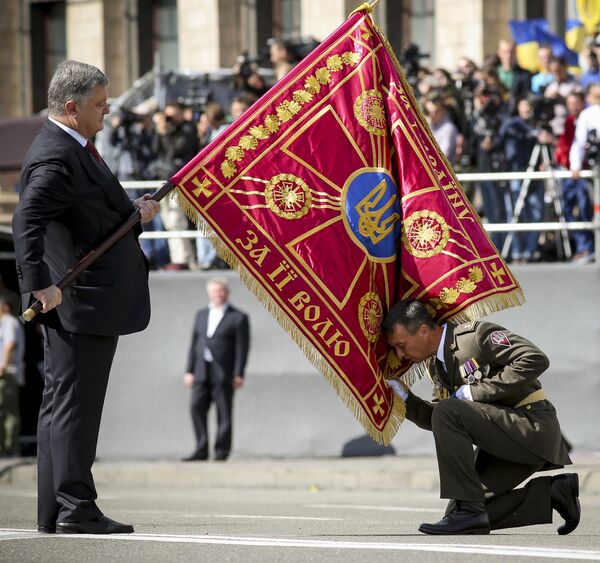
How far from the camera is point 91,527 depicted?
23.5 feet

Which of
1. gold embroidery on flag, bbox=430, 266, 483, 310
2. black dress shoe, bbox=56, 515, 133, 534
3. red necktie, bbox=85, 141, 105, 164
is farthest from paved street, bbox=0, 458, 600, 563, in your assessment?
red necktie, bbox=85, 141, 105, 164

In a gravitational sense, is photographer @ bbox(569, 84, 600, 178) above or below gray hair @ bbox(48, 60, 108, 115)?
below

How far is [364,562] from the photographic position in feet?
20.4

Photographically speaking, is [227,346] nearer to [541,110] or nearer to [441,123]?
[441,123]

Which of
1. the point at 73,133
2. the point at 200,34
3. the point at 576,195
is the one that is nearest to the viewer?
the point at 73,133

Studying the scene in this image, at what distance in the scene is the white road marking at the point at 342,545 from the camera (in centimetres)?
641

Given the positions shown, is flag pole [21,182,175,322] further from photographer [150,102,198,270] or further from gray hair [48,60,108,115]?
photographer [150,102,198,270]

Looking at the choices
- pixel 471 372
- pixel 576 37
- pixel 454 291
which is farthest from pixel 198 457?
pixel 471 372

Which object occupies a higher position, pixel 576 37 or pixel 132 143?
pixel 576 37

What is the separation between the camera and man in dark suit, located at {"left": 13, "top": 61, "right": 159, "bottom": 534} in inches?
281

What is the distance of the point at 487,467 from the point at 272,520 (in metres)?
2.01

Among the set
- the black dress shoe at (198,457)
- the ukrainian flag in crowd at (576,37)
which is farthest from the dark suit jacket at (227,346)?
the ukrainian flag in crowd at (576,37)

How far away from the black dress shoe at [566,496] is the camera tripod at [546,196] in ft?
25.1

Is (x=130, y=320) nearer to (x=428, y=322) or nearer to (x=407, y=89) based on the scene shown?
(x=428, y=322)
